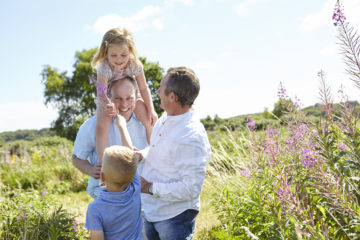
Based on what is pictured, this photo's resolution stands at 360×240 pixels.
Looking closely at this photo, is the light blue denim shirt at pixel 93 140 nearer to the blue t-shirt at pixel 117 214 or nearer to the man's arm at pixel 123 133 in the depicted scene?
the man's arm at pixel 123 133

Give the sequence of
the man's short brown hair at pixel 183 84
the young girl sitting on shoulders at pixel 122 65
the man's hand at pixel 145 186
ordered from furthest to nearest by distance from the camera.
Result: the young girl sitting on shoulders at pixel 122 65, the man's hand at pixel 145 186, the man's short brown hair at pixel 183 84

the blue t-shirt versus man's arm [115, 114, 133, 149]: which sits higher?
man's arm [115, 114, 133, 149]

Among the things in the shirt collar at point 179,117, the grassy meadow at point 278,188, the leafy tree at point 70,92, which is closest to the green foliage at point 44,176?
the grassy meadow at point 278,188

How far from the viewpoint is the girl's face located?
3.85 metres

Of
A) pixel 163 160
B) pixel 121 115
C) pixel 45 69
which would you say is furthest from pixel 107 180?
pixel 45 69

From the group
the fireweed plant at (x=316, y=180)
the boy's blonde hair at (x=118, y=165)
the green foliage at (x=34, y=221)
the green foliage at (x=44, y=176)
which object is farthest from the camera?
the green foliage at (x=44, y=176)

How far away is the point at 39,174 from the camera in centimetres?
911

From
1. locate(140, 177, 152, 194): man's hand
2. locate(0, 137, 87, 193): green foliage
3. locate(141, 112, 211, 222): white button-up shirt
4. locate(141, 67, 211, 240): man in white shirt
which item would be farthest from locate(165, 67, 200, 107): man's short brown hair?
locate(0, 137, 87, 193): green foliage

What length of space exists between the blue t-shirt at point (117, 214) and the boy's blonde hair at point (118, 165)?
0.48 ft

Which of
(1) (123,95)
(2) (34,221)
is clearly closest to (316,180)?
(1) (123,95)

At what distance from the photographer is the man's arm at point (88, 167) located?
10.8ft

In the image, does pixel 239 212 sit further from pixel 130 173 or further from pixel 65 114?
pixel 65 114

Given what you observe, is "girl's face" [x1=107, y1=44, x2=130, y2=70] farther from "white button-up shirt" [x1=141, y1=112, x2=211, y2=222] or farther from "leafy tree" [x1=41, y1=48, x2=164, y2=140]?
"leafy tree" [x1=41, y1=48, x2=164, y2=140]

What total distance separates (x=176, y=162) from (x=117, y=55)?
182 centimetres
